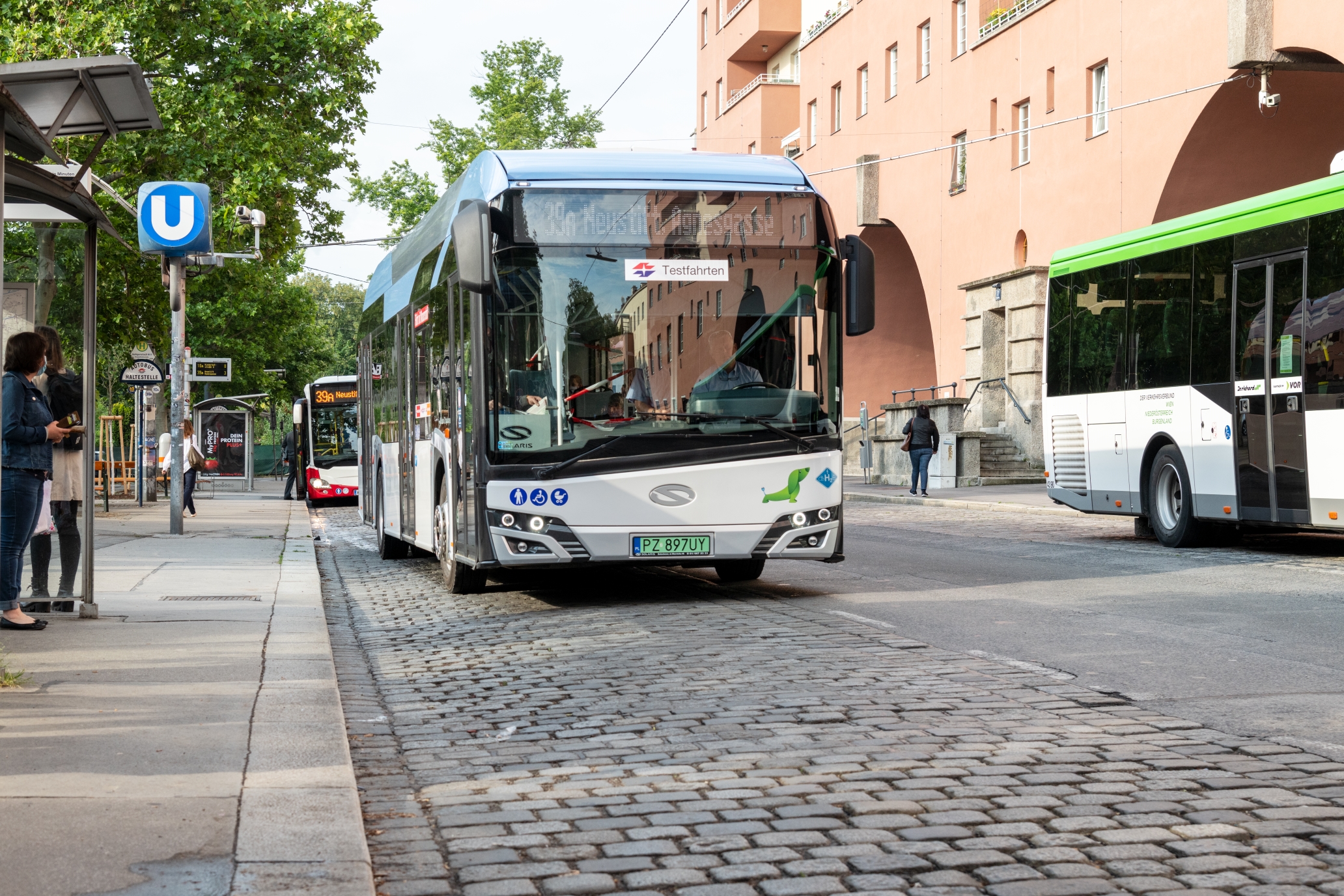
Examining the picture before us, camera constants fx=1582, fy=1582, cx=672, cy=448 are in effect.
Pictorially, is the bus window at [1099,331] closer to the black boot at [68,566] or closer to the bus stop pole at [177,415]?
the bus stop pole at [177,415]

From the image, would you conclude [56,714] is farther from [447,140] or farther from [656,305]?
[447,140]

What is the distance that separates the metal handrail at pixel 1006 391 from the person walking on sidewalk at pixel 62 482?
26.0 m

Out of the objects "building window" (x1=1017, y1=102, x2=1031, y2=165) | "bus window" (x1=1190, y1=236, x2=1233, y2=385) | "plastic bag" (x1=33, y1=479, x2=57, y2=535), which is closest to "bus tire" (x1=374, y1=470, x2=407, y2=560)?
"plastic bag" (x1=33, y1=479, x2=57, y2=535)

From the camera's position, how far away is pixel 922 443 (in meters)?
31.1

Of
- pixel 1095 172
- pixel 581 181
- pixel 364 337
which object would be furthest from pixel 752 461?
pixel 1095 172

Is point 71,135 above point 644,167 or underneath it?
underneath

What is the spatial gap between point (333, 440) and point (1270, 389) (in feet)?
81.9

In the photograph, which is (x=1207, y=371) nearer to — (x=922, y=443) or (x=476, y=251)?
(x=476, y=251)

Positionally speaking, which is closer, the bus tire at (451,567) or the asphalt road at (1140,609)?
the asphalt road at (1140,609)

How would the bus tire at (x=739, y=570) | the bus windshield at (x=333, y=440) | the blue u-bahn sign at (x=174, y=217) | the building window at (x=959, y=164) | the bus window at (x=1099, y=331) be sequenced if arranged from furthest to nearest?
1. the building window at (x=959, y=164)
2. the bus windshield at (x=333, y=440)
3. the bus window at (x=1099, y=331)
4. the blue u-bahn sign at (x=174, y=217)
5. the bus tire at (x=739, y=570)

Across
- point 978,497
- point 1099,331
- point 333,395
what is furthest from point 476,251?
point 333,395

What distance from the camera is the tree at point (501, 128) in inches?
2383

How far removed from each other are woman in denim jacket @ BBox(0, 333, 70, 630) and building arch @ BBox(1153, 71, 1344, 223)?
71.4 feet

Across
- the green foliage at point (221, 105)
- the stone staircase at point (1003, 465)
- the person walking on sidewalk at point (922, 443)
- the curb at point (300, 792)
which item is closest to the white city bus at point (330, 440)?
the green foliage at point (221, 105)
